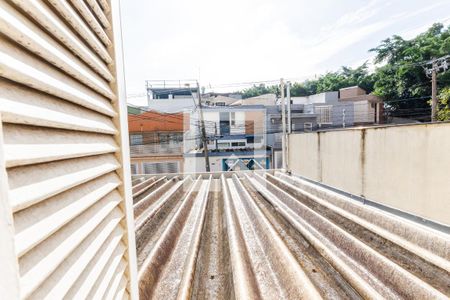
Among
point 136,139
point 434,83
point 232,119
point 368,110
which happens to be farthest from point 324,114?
point 136,139

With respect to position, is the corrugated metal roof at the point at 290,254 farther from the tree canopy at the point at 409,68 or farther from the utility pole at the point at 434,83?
the tree canopy at the point at 409,68

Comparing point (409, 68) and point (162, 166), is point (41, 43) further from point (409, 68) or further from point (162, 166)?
point (409, 68)

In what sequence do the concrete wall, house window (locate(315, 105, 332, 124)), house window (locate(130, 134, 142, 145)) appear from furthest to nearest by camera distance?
house window (locate(315, 105, 332, 124))
house window (locate(130, 134, 142, 145))
the concrete wall

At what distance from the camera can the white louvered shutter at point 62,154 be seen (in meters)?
0.38

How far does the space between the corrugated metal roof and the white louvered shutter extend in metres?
0.47

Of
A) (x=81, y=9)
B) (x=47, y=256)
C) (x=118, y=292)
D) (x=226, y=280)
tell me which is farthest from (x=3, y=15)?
(x=226, y=280)

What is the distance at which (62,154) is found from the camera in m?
0.53

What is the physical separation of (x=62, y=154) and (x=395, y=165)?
9.87 ft

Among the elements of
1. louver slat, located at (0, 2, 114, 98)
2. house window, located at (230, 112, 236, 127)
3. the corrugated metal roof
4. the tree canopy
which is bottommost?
the corrugated metal roof

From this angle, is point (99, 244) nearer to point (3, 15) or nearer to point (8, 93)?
point (8, 93)

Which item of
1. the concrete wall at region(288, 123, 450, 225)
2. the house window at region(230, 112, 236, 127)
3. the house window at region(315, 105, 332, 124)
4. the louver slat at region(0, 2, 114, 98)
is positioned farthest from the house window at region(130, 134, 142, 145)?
the house window at region(315, 105, 332, 124)

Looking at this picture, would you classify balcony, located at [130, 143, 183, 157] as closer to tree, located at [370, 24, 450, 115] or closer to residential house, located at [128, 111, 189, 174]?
residential house, located at [128, 111, 189, 174]

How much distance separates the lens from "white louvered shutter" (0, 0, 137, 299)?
1.26 feet

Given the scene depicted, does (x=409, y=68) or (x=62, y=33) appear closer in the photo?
(x=62, y=33)
